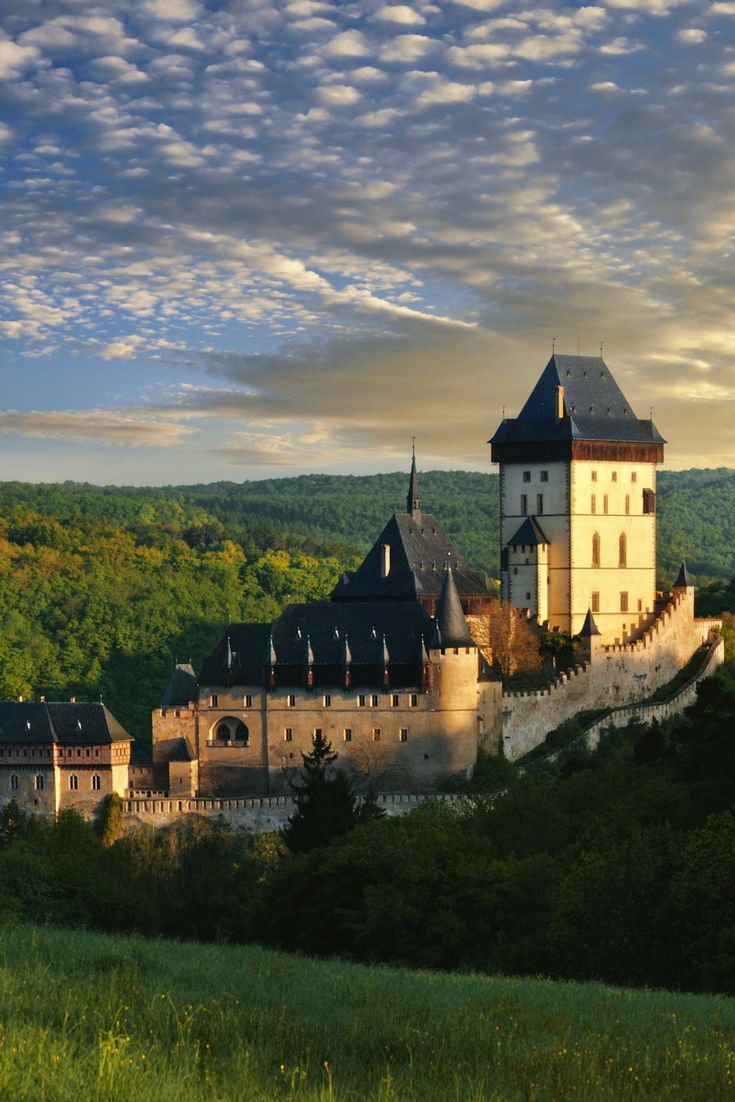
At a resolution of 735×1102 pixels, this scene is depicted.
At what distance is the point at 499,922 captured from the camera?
31375 millimetres

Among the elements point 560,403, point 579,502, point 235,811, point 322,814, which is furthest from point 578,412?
point 322,814

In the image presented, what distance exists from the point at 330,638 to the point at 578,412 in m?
18.3

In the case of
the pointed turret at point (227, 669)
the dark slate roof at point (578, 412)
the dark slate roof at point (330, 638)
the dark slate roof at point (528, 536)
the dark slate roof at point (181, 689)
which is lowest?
the dark slate roof at point (181, 689)

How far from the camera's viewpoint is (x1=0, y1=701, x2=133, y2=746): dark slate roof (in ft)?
209

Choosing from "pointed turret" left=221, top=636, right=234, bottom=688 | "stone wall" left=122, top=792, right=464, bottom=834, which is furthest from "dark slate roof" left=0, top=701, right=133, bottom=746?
"pointed turret" left=221, top=636, right=234, bottom=688

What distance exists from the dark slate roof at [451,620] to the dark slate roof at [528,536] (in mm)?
9883

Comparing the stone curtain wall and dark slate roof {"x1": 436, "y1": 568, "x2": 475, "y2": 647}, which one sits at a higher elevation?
dark slate roof {"x1": 436, "y1": 568, "x2": 475, "y2": 647}

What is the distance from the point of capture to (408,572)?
67.6m

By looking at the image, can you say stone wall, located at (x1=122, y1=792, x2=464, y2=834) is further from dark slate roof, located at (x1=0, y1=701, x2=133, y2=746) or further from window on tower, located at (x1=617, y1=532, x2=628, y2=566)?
window on tower, located at (x1=617, y1=532, x2=628, y2=566)

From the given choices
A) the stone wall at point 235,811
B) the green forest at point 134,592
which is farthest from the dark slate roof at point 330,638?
the green forest at point 134,592

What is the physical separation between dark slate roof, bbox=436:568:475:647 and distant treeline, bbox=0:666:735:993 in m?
13.3

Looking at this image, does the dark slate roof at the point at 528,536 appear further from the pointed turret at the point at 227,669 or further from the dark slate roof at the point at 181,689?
the dark slate roof at the point at 181,689

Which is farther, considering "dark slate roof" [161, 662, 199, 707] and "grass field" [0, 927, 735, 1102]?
"dark slate roof" [161, 662, 199, 707]

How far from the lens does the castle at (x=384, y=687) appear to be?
61844mm
